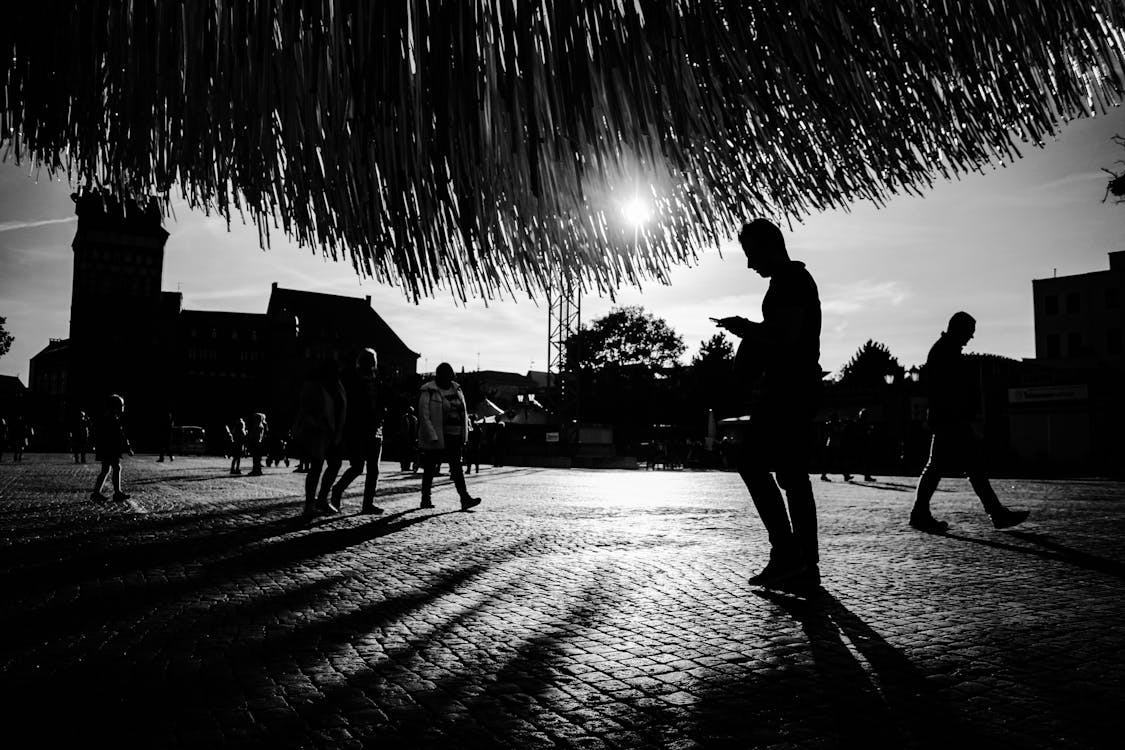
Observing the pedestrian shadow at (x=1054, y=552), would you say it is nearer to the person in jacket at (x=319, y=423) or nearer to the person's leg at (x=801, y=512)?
the person's leg at (x=801, y=512)

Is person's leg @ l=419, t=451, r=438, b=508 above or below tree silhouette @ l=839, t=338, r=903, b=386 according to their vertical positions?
below

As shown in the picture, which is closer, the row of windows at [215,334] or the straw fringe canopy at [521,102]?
the straw fringe canopy at [521,102]

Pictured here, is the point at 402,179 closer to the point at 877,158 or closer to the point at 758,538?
the point at 877,158

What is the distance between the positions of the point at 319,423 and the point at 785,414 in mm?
5777

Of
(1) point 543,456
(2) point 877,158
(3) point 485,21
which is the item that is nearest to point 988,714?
(2) point 877,158

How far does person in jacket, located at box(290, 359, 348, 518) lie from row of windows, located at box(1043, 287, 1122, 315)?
2730 inches

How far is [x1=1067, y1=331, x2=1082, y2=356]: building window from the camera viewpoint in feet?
207

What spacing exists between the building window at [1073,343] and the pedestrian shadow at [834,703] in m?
72.6

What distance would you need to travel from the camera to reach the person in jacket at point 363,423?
8.58 metres

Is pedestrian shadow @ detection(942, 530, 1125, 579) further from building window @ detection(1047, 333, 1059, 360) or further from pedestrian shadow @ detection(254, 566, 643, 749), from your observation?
building window @ detection(1047, 333, 1059, 360)

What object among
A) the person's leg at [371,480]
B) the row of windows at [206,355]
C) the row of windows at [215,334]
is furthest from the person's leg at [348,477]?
the row of windows at [215,334]

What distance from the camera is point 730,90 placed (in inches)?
25.5

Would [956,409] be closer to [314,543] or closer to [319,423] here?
[314,543]

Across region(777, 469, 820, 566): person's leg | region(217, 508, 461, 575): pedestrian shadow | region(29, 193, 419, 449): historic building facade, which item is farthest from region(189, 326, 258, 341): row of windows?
region(777, 469, 820, 566): person's leg
